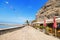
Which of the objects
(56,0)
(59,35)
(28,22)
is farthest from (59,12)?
(28,22)

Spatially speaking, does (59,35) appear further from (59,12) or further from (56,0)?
(56,0)

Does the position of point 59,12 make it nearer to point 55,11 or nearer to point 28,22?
point 55,11

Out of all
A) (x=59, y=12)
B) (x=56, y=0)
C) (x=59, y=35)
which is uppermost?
(x=56, y=0)

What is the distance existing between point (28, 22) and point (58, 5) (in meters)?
106

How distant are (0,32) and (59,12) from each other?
137 feet

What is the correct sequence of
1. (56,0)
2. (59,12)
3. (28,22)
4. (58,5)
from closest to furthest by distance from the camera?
(59,12), (58,5), (56,0), (28,22)

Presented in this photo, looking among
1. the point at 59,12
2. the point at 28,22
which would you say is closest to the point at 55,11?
the point at 59,12

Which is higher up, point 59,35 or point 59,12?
point 59,12

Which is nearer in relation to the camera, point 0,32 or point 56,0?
point 0,32

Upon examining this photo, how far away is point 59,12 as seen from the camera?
56.8 m

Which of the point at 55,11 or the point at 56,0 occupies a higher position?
the point at 56,0

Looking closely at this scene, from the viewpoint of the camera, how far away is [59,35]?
1791 cm

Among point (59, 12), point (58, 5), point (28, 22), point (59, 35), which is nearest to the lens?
point (59, 35)

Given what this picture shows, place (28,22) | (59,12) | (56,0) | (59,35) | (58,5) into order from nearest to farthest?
(59,35)
(59,12)
(58,5)
(56,0)
(28,22)
